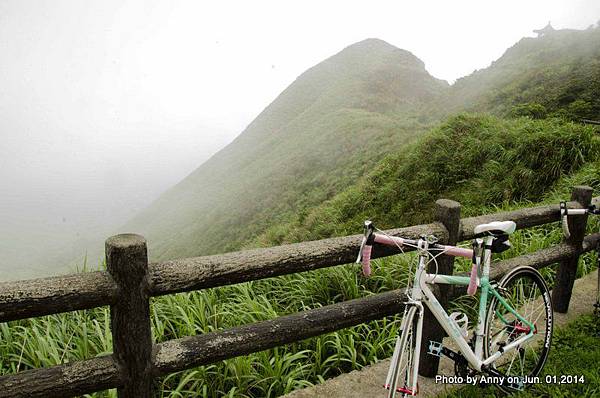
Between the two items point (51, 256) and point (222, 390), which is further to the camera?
point (51, 256)

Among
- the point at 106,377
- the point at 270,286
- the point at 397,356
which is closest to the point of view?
the point at 106,377

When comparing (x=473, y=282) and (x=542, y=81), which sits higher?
(x=542, y=81)

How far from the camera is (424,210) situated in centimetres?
1185

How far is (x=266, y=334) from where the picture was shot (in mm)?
2723

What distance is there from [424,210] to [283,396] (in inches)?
371

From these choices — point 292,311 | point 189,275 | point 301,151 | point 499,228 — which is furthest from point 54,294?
point 301,151

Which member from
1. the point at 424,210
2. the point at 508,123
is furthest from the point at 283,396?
the point at 508,123

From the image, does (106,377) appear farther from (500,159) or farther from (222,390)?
(500,159)

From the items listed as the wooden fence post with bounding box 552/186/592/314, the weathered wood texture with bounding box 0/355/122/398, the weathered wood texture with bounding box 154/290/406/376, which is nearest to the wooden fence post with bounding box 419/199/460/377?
the weathered wood texture with bounding box 154/290/406/376

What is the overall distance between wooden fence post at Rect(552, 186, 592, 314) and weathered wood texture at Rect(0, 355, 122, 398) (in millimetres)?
4178

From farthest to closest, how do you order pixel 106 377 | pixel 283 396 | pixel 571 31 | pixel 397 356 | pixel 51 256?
pixel 51 256, pixel 571 31, pixel 283 396, pixel 397 356, pixel 106 377

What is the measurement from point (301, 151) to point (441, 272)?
38901 mm

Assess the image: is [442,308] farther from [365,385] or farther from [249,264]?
[249,264]

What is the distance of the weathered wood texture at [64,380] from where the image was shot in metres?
2.09
